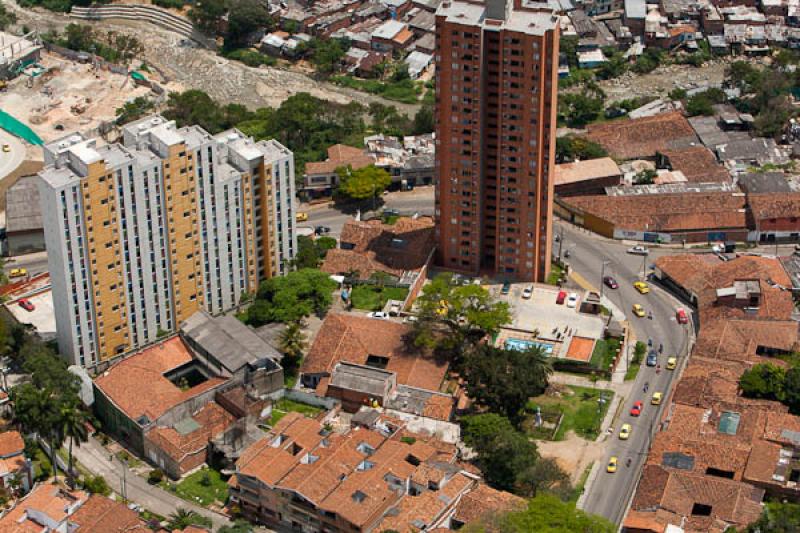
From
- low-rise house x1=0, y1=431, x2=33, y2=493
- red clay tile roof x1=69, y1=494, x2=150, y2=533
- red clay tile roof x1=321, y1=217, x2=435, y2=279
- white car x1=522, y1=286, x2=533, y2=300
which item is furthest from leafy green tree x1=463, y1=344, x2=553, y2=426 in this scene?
low-rise house x1=0, y1=431, x2=33, y2=493

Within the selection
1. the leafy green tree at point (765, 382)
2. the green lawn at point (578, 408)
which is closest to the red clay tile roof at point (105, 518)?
the green lawn at point (578, 408)

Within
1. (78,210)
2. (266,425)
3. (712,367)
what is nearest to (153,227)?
(78,210)

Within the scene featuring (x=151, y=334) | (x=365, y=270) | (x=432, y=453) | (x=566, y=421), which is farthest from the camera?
(x=365, y=270)

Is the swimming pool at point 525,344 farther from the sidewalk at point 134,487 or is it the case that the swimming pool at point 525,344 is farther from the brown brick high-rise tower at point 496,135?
the sidewalk at point 134,487

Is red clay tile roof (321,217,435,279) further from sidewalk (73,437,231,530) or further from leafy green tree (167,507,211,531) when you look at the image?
leafy green tree (167,507,211,531)

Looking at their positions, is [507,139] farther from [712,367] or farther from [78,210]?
[78,210]

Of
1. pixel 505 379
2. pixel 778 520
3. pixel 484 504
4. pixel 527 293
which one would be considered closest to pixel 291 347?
pixel 505 379
